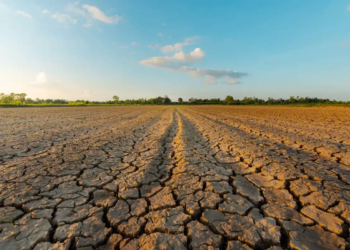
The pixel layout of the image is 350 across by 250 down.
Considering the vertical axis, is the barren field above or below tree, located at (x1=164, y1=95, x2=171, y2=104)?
below

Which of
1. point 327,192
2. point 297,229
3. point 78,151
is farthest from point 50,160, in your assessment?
point 327,192

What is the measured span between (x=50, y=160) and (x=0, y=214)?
1.44 m

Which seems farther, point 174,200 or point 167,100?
point 167,100

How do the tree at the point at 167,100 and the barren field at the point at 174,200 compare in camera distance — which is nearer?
the barren field at the point at 174,200

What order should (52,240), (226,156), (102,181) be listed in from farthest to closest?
(226,156) → (102,181) → (52,240)

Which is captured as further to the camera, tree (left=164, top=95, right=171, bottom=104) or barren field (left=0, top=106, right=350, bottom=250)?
tree (left=164, top=95, right=171, bottom=104)

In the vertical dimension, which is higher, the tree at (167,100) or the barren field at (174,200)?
the tree at (167,100)

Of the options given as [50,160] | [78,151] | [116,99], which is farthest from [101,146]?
[116,99]

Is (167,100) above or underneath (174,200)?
above

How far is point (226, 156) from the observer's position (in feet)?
10.5

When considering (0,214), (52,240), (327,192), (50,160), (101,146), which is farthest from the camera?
(101,146)

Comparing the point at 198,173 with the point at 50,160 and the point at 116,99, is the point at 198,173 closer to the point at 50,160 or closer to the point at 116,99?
the point at 50,160

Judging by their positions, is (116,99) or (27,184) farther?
(116,99)

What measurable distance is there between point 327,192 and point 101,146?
4009 mm
